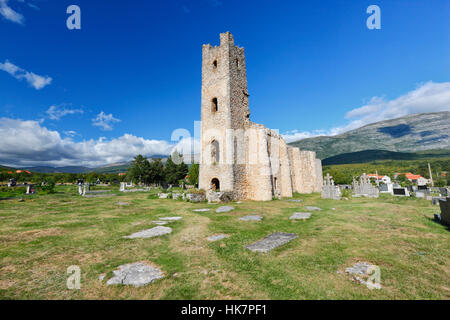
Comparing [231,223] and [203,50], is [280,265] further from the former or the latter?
[203,50]

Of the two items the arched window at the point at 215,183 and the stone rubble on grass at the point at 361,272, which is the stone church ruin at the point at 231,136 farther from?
the stone rubble on grass at the point at 361,272

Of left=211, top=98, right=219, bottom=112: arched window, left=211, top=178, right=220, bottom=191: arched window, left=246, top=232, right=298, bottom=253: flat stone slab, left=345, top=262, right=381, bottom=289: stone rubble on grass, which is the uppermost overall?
left=211, top=98, right=219, bottom=112: arched window

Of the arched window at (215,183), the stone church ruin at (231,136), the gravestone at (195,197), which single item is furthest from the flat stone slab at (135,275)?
the arched window at (215,183)

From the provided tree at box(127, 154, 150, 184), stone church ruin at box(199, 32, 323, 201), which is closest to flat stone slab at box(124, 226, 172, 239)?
stone church ruin at box(199, 32, 323, 201)

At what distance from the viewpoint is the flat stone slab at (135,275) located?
Answer: 3.17 m

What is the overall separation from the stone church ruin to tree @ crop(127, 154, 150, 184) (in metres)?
32.0

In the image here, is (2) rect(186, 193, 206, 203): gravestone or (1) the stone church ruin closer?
(2) rect(186, 193, 206, 203): gravestone

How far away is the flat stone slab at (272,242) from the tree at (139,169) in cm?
4381

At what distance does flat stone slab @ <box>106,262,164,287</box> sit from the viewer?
10.4ft

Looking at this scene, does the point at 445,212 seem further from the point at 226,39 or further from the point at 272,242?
the point at 226,39

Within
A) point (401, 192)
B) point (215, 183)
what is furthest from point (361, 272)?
point (401, 192)

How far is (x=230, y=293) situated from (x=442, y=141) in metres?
290

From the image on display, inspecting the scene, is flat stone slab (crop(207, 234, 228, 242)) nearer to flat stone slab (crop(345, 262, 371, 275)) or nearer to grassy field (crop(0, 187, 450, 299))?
grassy field (crop(0, 187, 450, 299))
